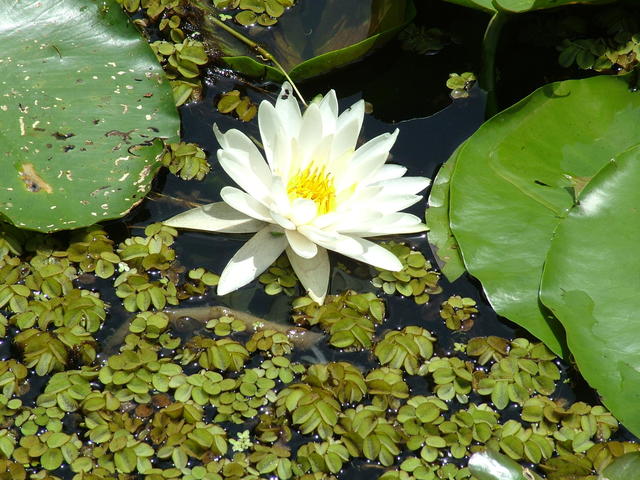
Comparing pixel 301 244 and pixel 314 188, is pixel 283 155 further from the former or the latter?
pixel 301 244

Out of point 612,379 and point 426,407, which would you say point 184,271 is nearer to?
point 426,407

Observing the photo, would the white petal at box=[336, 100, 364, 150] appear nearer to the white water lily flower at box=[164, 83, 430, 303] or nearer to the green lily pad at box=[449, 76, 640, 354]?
the white water lily flower at box=[164, 83, 430, 303]

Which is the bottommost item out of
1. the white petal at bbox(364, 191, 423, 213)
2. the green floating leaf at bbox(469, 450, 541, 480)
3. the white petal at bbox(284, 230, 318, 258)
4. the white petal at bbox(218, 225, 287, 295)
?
A: the green floating leaf at bbox(469, 450, 541, 480)

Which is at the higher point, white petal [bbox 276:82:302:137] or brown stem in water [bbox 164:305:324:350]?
white petal [bbox 276:82:302:137]

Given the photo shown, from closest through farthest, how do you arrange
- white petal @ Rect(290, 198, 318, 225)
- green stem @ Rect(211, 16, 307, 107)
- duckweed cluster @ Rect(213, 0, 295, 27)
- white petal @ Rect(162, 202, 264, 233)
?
white petal @ Rect(290, 198, 318, 225) < white petal @ Rect(162, 202, 264, 233) < green stem @ Rect(211, 16, 307, 107) < duckweed cluster @ Rect(213, 0, 295, 27)

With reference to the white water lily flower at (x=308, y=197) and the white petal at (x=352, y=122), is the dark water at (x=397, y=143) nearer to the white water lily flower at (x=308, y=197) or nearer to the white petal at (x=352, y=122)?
the white water lily flower at (x=308, y=197)

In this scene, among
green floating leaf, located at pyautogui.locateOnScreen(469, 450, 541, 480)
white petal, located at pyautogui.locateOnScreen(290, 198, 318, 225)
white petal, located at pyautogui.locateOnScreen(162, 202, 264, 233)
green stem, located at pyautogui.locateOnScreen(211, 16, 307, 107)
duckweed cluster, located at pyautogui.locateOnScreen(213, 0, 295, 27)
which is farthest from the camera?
duckweed cluster, located at pyautogui.locateOnScreen(213, 0, 295, 27)

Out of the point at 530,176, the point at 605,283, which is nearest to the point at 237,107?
the point at 530,176

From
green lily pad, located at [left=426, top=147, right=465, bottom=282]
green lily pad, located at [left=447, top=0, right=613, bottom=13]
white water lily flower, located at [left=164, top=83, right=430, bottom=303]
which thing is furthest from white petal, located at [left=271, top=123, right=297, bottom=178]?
green lily pad, located at [left=447, top=0, right=613, bottom=13]

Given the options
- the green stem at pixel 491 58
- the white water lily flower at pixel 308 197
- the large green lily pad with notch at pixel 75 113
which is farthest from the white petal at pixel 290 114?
the green stem at pixel 491 58
